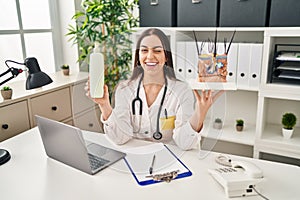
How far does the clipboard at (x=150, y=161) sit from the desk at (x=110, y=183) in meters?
0.03

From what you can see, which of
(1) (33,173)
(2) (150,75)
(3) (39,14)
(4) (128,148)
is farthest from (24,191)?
(3) (39,14)

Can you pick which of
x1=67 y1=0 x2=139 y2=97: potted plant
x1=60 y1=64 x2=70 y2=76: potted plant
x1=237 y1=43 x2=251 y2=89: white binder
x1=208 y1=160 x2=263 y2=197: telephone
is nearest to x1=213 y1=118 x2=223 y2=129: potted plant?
A: x1=208 y1=160 x2=263 y2=197: telephone

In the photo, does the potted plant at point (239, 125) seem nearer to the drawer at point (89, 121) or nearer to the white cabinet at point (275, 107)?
the white cabinet at point (275, 107)

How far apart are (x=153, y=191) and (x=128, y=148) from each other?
0.31 m

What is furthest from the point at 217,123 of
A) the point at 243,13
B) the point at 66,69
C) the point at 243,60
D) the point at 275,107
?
the point at 66,69

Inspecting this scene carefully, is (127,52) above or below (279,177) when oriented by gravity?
above

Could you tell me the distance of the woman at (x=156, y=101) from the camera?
0.85 m

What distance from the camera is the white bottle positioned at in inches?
34.9

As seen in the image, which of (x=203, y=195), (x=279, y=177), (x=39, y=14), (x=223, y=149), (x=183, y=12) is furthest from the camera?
(x=39, y=14)

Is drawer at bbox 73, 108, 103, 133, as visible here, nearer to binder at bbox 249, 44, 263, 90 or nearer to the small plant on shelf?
binder at bbox 249, 44, 263, 90

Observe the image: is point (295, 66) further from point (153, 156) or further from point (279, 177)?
point (153, 156)

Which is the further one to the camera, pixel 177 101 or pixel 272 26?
pixel 272 26

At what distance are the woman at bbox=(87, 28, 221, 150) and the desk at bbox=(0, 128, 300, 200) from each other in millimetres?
148

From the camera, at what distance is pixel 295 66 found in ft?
5.22
